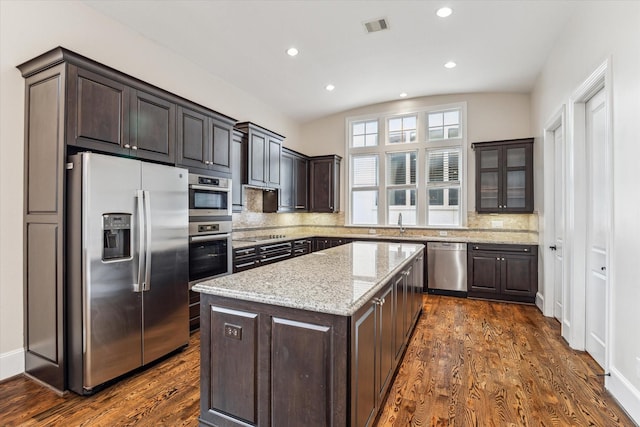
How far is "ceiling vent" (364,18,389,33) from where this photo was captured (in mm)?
3620

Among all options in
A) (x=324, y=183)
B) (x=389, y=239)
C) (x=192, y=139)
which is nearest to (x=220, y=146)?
(x=192, y=139)

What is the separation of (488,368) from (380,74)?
4.16m

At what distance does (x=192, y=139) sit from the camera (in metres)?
3.48

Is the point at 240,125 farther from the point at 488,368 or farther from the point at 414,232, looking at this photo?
the point at 488,368

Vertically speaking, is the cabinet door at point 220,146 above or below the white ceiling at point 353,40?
below

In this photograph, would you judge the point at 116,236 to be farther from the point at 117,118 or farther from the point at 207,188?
the point at 207,188

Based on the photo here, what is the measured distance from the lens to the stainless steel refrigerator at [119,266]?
92.5 inches

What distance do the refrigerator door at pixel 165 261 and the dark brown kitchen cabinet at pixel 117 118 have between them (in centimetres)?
29

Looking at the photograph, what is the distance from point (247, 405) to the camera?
5.75 feet

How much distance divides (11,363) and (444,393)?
Answer: 11.1ft

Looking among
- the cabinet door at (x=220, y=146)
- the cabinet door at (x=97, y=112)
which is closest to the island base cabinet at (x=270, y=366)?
the cabinet door at (x=97, y=112)

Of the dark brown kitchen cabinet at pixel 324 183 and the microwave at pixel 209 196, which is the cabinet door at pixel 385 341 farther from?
the dark brown kitchen cabinet at pixel 324 183

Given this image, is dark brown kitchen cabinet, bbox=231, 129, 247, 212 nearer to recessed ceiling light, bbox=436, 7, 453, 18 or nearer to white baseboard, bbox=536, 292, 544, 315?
recessed ceiling light, bbox=436, 7, 453, 18

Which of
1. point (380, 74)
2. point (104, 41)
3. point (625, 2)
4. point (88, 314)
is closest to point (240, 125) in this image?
point (104, 41)
